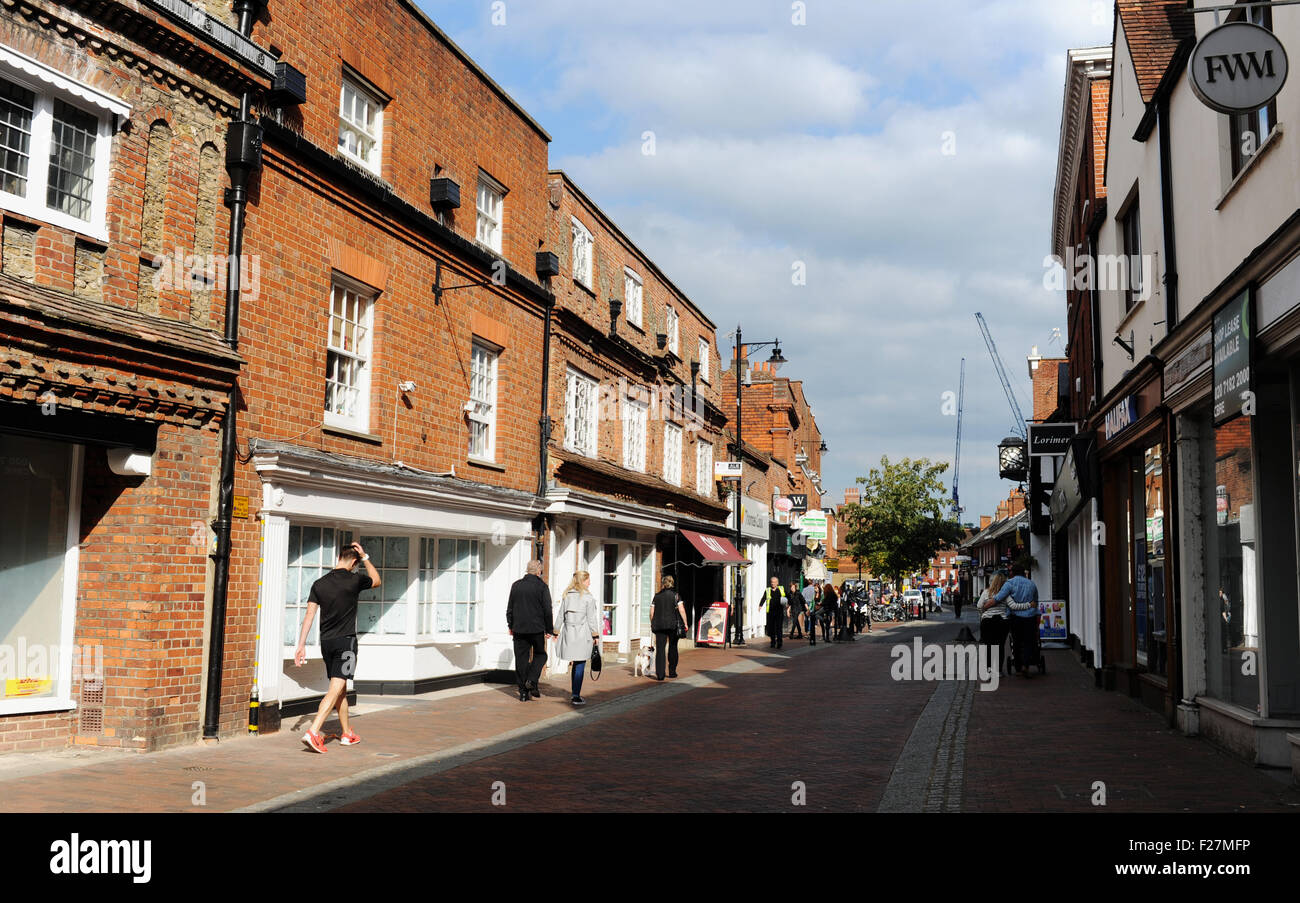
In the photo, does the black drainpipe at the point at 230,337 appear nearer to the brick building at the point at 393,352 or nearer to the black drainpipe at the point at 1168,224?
the brick building at the point at 393,352

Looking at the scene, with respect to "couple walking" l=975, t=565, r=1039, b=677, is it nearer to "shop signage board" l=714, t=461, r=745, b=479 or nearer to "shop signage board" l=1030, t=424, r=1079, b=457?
→ "shop signage board" l=1030, t=424, r=1079, b=457

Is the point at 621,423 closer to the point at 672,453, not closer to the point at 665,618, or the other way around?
the point at 672,453

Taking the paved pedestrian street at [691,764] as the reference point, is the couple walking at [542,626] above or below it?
above

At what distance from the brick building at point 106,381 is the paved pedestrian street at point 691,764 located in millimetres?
680

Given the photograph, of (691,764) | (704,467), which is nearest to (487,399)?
(691,764)

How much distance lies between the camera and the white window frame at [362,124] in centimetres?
1287

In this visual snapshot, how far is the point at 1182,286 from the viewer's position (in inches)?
465

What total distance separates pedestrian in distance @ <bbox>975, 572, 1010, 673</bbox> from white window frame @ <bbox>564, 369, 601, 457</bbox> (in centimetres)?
751

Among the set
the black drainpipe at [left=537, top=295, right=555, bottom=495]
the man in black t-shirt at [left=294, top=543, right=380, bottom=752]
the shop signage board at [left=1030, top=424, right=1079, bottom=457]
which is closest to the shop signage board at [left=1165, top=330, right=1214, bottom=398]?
the man in black t-shirt at [left=294, top=543, right=380, bottom=752]

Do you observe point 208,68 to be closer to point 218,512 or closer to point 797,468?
point 218,512

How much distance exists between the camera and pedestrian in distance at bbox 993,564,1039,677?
1758cm

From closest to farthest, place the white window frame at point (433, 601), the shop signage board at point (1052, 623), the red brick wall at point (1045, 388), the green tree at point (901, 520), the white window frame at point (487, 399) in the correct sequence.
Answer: the white window frame at point (433, 601), the white window frame at point (487, 399), the shop signage board at point (1052, 623), the red brick wall at point (1045, 388), the green tree at point (901, 520)

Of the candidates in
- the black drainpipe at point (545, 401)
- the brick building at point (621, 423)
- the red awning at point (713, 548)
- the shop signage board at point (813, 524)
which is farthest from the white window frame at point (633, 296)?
the shop signage board at point (813, 524)
